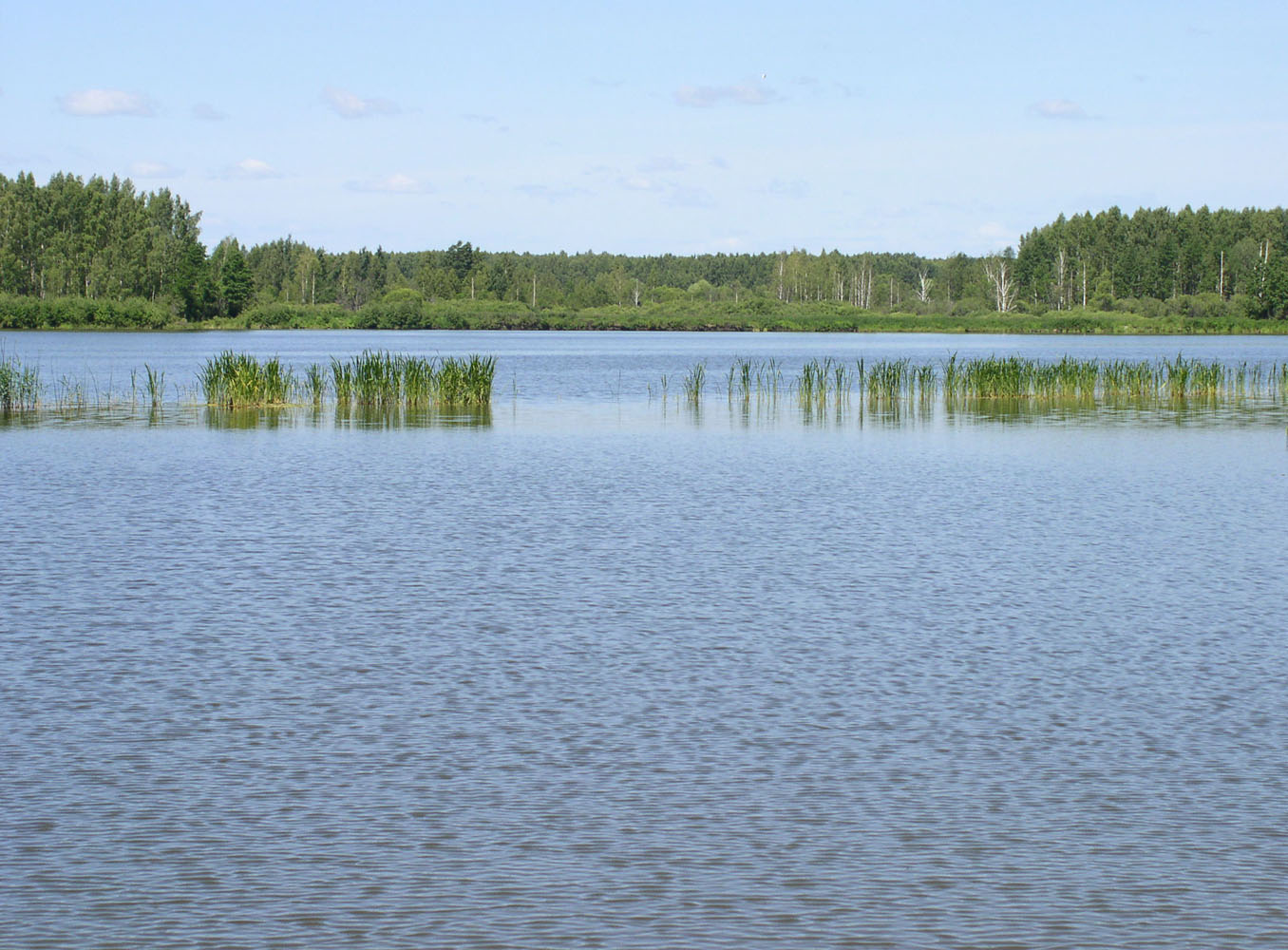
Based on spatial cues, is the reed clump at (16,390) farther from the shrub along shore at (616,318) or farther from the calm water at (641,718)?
the shrub along shore at (616,318)

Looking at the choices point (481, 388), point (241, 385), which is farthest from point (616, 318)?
point (241, 385)

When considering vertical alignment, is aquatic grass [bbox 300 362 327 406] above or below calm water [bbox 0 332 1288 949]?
above

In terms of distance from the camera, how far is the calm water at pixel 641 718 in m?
4.87

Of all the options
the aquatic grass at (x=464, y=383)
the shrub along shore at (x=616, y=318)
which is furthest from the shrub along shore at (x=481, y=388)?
the shrub along shore at (x=616, y=318)

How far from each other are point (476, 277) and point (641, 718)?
455 feet

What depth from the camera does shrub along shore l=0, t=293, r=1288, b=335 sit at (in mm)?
89375

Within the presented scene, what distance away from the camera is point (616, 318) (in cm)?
11706

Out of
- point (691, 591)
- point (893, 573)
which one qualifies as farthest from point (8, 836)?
point (893, 573)

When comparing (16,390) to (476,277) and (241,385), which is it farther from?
(476,277)

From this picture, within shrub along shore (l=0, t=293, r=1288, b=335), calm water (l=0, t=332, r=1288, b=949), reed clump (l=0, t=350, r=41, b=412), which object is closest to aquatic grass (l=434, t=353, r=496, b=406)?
reed clump (l=0, t=350, r=41, b=412)

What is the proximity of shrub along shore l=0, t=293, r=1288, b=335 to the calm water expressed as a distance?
79.3 m

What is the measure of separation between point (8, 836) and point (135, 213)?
103 m

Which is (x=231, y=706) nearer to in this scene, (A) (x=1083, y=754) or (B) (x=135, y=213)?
(A) (x=1083, y=754)

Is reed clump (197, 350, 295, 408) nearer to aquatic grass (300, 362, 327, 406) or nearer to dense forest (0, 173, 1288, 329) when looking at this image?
aquatic grass (300, 362, 327, 406)
